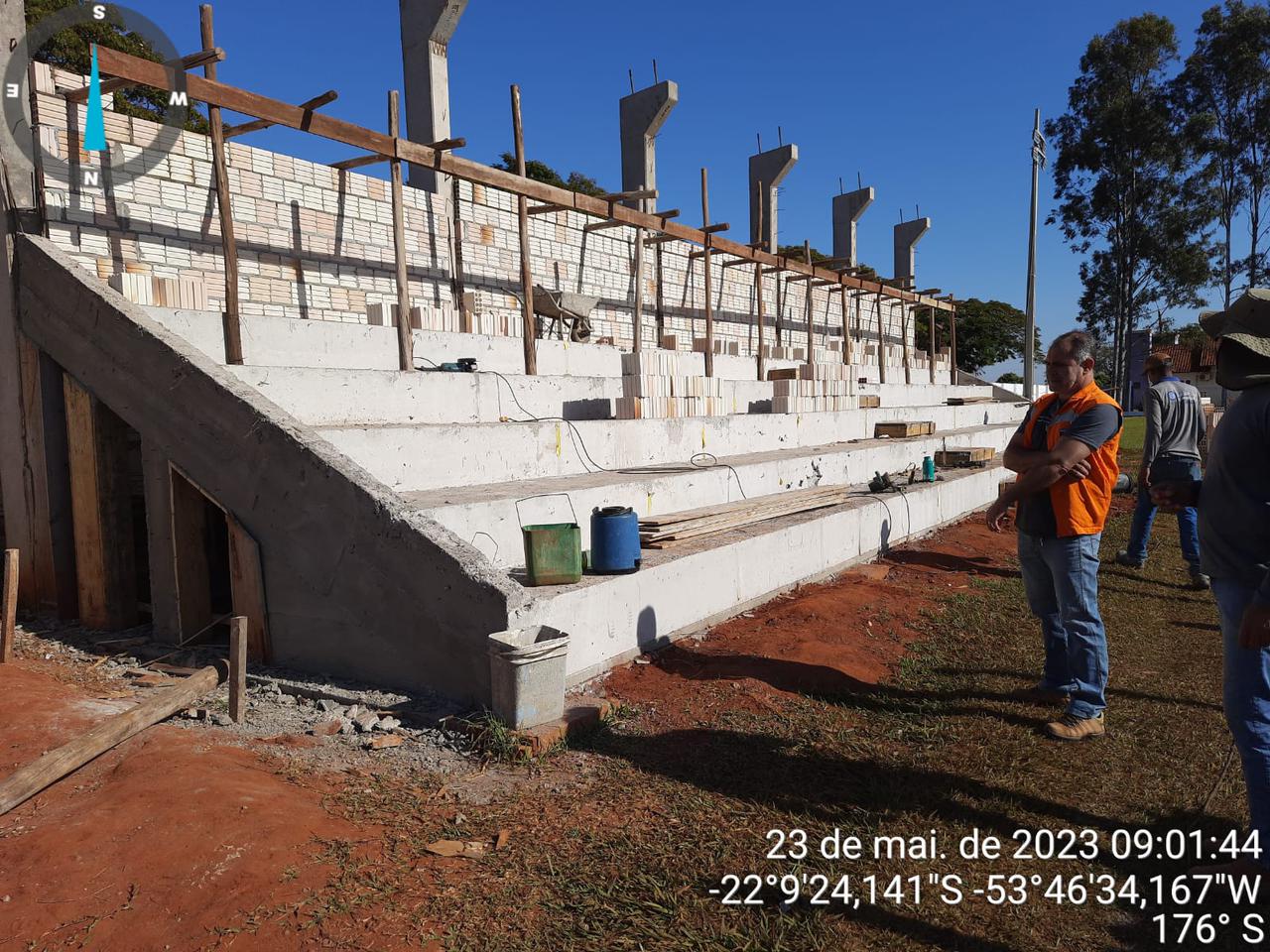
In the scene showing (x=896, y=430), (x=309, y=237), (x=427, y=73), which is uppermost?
(x=427, y=73)

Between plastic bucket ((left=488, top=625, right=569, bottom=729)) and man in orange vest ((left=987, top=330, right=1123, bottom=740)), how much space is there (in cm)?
224

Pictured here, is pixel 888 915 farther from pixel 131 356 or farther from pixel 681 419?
pixel 681 419

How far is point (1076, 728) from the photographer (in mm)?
3746

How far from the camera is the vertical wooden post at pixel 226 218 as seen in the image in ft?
20.0

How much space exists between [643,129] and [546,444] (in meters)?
12.6

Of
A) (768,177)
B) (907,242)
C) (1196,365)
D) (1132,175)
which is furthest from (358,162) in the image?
(1196,365)

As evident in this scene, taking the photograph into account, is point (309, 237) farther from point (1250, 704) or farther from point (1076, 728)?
point (1250, 704)

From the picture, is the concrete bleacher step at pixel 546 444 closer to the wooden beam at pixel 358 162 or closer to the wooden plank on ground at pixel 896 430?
the wooden plank on ground at pixel 896 430

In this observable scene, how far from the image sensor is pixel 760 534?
6141 millimetres

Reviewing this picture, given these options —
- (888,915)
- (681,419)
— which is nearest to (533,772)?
(888,915)

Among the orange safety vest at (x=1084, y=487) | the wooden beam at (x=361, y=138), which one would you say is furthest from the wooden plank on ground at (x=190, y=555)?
the orange safety vest at (x=1084, y=487)

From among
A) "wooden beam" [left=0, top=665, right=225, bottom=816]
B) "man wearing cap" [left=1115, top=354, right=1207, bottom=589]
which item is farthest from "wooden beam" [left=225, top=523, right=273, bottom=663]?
"man wearing cap" [left=1115, top=354, right=1207, bottom=589]

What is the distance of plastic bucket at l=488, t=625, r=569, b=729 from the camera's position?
3.56 metres

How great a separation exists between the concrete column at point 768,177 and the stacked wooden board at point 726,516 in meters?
13.5
